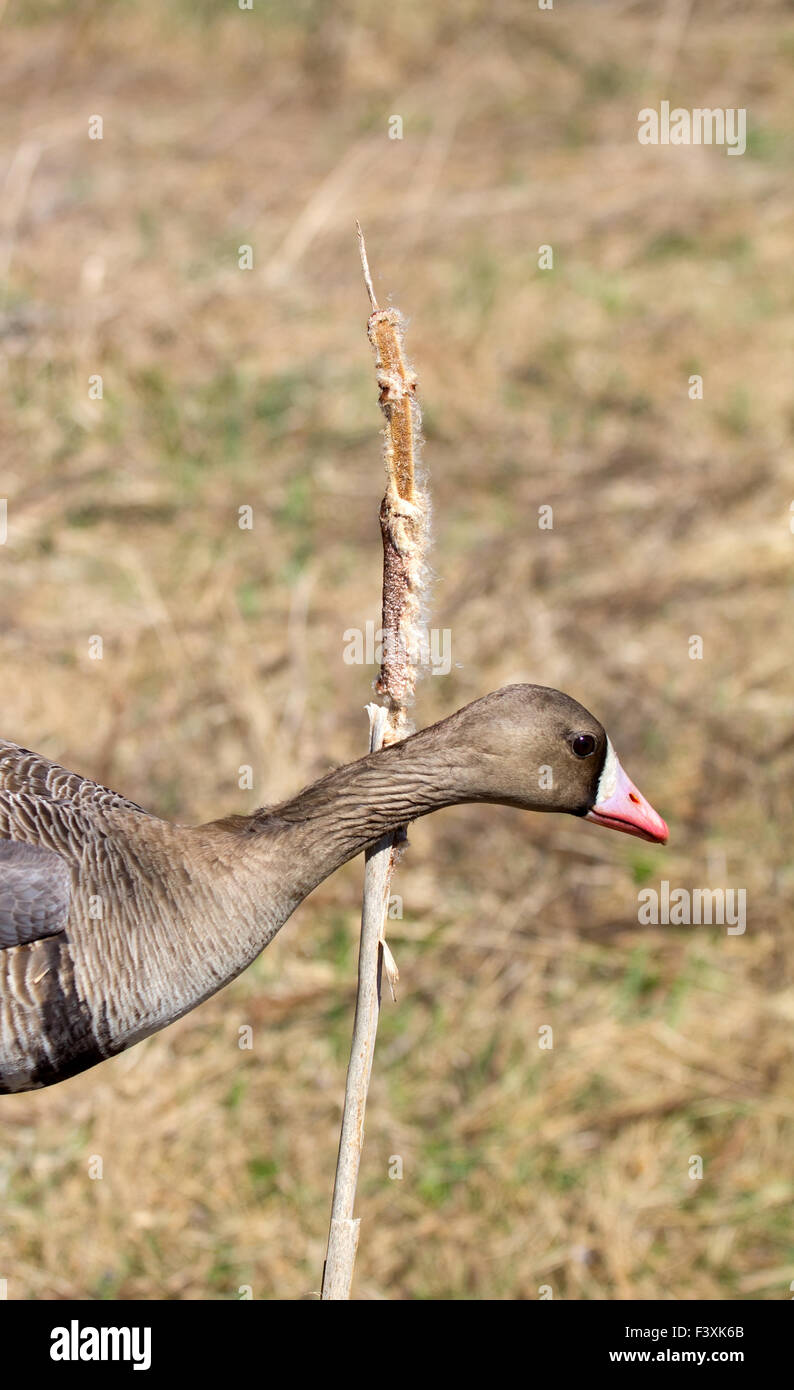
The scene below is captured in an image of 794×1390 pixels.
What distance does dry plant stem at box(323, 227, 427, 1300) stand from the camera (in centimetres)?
290

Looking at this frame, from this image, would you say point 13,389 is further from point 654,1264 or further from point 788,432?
point 654,1264

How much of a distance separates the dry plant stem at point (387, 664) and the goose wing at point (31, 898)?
29.9 inches

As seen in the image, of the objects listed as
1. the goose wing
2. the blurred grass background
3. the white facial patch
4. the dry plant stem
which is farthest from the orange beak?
the blurred grass background

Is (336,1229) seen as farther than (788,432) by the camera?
No

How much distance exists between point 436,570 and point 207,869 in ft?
5.68

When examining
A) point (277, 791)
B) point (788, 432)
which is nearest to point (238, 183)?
point (788, 432)

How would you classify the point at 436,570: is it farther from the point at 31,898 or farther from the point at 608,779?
the point at 31,898

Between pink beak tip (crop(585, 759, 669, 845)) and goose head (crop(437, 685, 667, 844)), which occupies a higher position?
goose head (crop(437, 685, 667, 844))

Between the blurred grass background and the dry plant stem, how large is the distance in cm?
212

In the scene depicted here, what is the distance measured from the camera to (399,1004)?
6.10 meters

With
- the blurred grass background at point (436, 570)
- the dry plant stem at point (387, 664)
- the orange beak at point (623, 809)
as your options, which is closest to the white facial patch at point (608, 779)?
the orange beak at point (623, 809)

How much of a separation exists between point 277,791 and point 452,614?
6.22 feet

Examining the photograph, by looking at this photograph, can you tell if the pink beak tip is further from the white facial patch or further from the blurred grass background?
the blurred grass background

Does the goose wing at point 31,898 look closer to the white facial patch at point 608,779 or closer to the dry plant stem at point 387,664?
the dry plant stem at point 387,664
